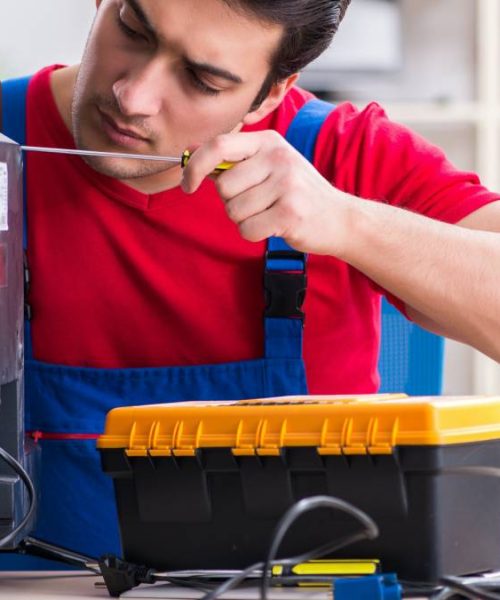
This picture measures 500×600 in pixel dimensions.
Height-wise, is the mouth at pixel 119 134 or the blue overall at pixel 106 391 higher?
the mouth at pixel 119 134

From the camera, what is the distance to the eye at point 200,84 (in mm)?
1171

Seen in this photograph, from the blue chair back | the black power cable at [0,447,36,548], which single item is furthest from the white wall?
the black power cable at [0,447,36,548]

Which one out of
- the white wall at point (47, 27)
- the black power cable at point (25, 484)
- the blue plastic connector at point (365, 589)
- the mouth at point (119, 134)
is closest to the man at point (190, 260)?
the mouth at point (119, 134)

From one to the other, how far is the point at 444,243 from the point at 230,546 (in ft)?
1.63

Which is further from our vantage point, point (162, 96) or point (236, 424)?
point (162, 96)

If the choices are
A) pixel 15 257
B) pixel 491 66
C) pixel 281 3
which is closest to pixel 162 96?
pixel 281 3

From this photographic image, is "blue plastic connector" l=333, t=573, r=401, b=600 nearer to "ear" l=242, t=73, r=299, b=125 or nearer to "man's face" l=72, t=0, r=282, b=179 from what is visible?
"man's face" l=72, t=0, r=282, b=179

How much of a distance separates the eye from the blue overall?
15cm

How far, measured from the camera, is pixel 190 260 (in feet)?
4.39

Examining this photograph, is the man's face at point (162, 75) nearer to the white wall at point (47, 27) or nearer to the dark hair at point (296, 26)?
the dark hair at point (296, 26)

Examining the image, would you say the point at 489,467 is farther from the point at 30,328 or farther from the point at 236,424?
the point at 30,328

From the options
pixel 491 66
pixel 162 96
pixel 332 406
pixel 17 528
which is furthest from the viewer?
pixel 491 66

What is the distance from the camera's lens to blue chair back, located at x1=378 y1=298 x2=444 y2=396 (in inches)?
55.0

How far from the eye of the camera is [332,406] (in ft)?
2.63
